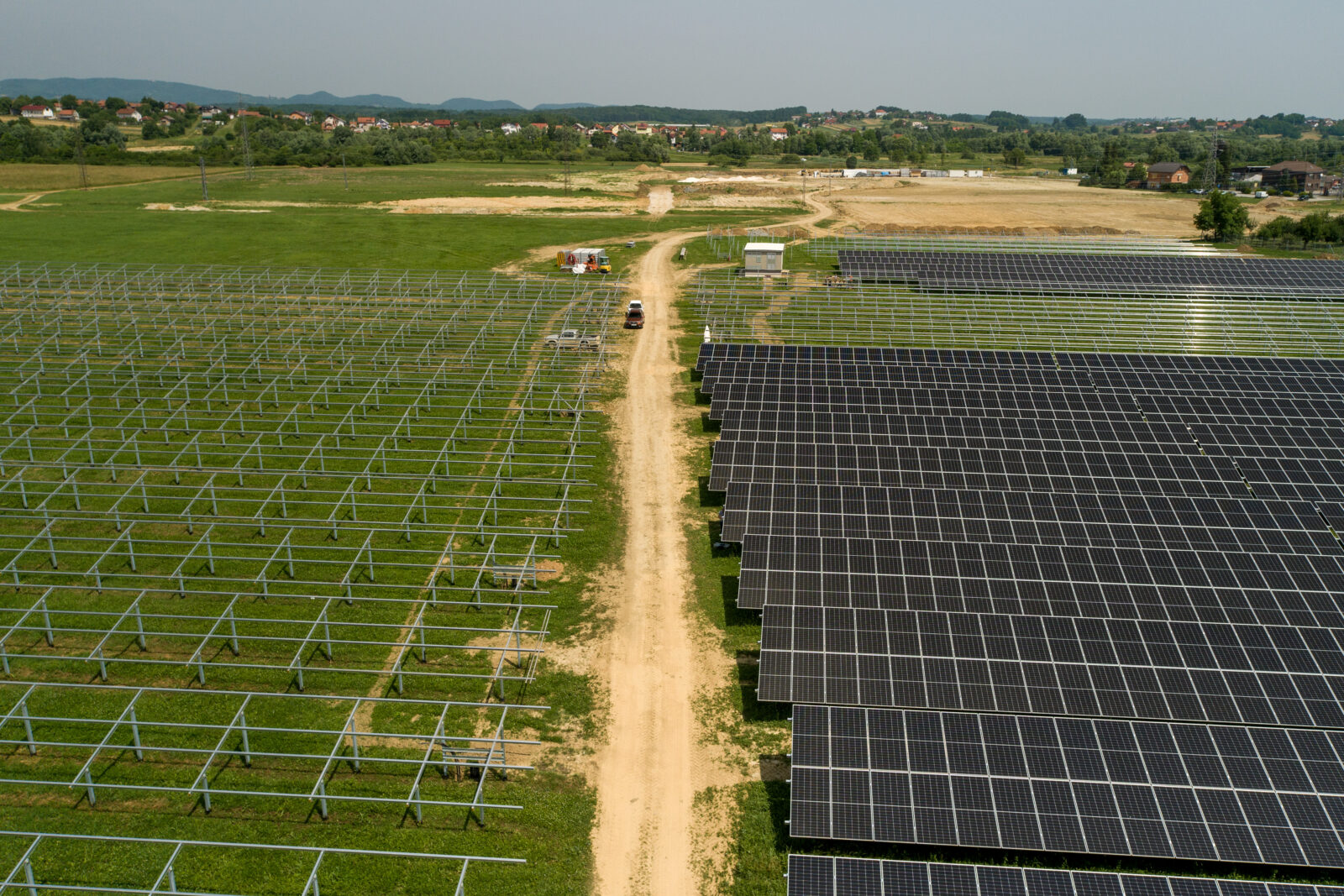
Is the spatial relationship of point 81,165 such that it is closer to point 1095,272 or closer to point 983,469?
point 1095,272

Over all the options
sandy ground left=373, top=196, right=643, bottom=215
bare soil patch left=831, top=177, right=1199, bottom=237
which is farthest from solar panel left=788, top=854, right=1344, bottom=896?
sandy ground left=373, top=196, right=643, bottom=215

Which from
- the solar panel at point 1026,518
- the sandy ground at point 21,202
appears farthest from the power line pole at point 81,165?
the solar panel at point 1026,518

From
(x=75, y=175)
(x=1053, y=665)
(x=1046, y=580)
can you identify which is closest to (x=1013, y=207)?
(x=1046, y=580)

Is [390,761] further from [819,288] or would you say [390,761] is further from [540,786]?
[819,288]

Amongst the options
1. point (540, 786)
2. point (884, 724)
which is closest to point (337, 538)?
point (540, 786)

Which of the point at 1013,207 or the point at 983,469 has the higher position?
the point at 1013,207

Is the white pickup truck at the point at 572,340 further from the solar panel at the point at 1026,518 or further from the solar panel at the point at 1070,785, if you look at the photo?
the solar panel at the point at 1070,785
